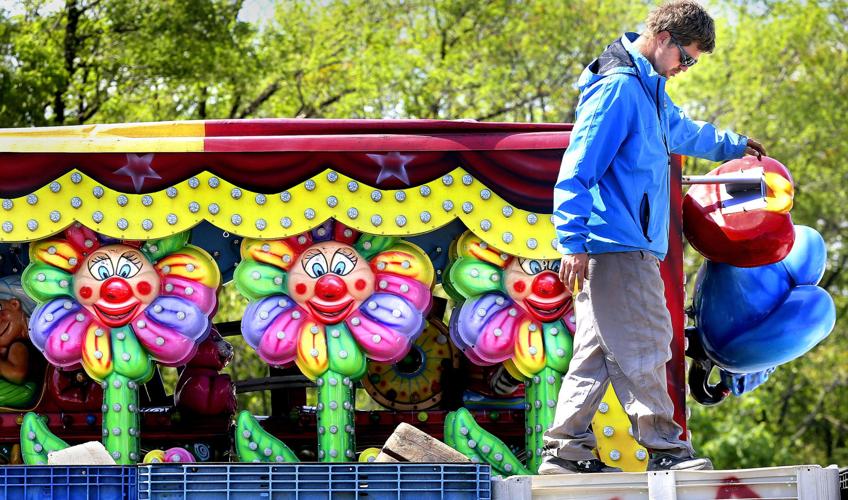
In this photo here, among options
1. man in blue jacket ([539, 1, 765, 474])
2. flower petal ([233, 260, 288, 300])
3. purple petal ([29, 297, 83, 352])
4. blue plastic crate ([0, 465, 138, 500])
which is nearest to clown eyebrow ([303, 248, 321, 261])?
flower petal ([233, 260, 288, 300])

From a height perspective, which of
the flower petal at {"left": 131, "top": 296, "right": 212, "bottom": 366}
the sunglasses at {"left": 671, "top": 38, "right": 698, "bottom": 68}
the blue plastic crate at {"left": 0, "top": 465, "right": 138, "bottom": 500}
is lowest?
the blue plastic crate at {"left": 0, "top": 465, "right": 138, "bottom": 500}

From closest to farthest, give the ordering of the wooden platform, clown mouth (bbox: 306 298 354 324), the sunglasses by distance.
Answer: the wooden platform → the sunglasses → clown mouth (bbox: 306 298 354 324)

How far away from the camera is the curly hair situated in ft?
19.0

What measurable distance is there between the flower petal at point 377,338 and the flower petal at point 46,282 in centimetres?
130

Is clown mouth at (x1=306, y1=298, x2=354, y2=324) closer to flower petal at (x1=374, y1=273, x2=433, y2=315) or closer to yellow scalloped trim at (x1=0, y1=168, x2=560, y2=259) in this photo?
flower petal at (x1=374, y1=273, x2=433, y2=315)

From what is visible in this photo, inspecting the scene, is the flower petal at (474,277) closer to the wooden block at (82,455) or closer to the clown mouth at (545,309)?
the clown mouth at (545,309)

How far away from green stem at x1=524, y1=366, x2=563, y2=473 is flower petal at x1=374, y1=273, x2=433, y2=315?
2.04 ft

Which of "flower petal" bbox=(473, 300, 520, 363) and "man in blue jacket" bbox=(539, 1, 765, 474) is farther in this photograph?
"flower petal" bbox=(473, 300, 520, 363)

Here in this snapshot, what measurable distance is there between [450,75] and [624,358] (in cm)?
1413

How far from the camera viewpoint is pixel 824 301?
7.17 metres

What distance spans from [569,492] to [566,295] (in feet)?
5.19

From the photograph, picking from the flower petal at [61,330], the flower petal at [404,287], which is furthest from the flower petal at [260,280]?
the flower petal at [61,330]

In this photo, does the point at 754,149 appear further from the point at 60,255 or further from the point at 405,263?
the point at 60,255

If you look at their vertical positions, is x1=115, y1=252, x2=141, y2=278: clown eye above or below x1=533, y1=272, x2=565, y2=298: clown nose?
above
